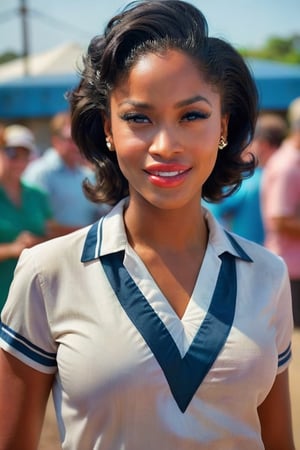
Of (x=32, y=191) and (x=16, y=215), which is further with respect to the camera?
(x=32, y=191)

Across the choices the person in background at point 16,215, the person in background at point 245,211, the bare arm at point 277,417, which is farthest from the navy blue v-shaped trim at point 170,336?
the person in background at point 245,211

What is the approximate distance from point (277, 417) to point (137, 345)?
44cm

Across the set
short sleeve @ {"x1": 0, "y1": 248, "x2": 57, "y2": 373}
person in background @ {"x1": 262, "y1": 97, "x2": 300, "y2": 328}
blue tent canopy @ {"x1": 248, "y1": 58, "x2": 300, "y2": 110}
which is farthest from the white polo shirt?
blue tent canopy @ {"x1": 248, "y1": 58, "x2": 300, "y2": 110}

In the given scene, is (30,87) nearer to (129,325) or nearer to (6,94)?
(6,94)

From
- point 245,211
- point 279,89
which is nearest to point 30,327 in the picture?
point 245,211

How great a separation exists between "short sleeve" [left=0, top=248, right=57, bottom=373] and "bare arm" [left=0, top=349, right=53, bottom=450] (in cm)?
3

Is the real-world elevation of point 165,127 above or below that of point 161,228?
above

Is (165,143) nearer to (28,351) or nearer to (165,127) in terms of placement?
(165,127)

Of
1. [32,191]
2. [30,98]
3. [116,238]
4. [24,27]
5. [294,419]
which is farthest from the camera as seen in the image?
[24,27]

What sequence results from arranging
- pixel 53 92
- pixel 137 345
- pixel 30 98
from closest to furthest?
pixel 137 345 → pixel 53 92 → pixel 30 98

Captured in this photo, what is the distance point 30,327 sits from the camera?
1.81m

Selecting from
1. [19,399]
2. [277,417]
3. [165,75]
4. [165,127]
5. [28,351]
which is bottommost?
[277,417]

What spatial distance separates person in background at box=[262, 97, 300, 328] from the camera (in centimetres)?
541

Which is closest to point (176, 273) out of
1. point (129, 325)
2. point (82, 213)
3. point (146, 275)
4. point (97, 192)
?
point (146, 275)
